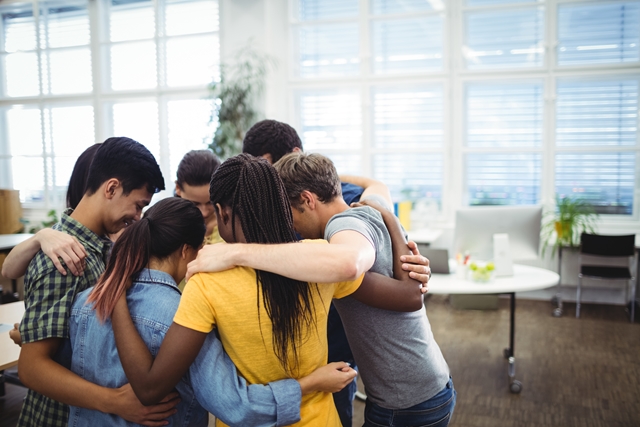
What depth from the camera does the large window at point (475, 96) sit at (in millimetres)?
5633

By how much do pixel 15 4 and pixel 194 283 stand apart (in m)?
8.74

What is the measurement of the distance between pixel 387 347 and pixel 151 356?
59 centimetres

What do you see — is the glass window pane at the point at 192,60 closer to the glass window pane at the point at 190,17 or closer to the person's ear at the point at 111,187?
the glass window pane at the point at 190,17

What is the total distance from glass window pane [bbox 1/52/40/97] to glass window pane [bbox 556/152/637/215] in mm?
7526

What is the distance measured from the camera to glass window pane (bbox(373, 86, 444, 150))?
6.16m

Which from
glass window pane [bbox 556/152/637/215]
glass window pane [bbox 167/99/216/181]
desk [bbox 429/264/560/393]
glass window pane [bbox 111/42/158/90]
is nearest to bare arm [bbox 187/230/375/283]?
desk [bbox 429/264/560/393]

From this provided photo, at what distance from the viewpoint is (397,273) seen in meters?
1.38

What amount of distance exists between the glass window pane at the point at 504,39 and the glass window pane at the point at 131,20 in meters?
4.34

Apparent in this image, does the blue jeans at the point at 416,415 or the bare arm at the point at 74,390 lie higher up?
the bare arm at the point at 74,390

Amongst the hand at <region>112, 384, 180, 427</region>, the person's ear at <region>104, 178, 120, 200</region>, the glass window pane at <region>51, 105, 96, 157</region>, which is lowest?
the hand at <region>112, 384, 180, 427</region>

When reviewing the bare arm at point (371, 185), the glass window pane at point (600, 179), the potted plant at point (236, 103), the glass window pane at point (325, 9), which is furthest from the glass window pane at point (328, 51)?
the bare arm at point (371, 185)

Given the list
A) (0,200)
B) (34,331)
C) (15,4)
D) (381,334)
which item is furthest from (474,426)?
(15,4)

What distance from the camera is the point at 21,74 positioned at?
7965 mm

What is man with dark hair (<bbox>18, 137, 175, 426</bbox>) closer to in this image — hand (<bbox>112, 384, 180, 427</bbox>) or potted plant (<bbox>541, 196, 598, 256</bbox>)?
hand (<bbox>112, 384, 180, 427</bbox>)
